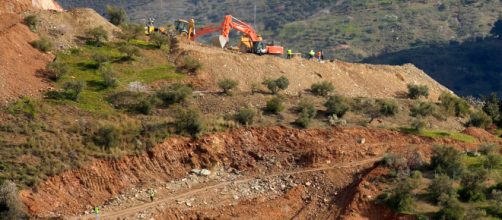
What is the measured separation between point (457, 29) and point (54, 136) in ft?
481

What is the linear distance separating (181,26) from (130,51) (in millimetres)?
11760

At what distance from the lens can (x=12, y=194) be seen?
3550cm

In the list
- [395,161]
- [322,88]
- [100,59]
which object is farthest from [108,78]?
[395,161]

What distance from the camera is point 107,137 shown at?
4091 cm

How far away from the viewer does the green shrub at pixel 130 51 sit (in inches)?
2048

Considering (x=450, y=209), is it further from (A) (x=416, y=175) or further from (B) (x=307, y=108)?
(B) (x=307, y=108)

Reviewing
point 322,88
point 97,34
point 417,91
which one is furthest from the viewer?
point 417,91

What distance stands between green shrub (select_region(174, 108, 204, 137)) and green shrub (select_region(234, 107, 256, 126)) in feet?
8.73

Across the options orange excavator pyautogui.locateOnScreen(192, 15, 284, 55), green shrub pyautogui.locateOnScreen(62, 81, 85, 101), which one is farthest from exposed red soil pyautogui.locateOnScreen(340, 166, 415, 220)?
orange excavator pyautogui.locateOnScreen(192, 15, 284, 55)

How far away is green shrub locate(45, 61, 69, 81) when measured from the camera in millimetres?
47219

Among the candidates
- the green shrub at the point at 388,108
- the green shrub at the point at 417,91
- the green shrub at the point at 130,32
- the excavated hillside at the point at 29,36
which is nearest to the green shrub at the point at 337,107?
the green shrub at the point at 388,108

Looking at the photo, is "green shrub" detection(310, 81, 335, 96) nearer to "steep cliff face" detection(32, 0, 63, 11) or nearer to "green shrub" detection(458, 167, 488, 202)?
"green shrub" detection(458, 167, 488, 202)

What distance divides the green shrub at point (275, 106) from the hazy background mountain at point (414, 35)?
319ft

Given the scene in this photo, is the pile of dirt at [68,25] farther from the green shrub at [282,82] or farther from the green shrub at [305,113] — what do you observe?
the green shrub at [305,113]
